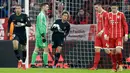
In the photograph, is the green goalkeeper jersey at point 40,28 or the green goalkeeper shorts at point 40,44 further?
the green goalkeeper shorts at point 40,44

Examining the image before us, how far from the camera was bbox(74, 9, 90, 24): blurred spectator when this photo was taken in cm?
2282

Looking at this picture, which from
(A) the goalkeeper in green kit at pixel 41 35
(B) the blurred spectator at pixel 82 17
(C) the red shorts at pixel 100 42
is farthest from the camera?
(B) the blurred spectator at pixel 82 17

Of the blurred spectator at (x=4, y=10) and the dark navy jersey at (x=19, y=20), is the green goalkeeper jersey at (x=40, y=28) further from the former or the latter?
the blurred spectator at (x=4, y=10)

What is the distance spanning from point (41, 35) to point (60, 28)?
0.75m

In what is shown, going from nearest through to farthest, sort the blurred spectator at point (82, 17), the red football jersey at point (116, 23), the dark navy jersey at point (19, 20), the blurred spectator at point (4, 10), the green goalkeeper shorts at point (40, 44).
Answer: the red football jersey at point (116, 23) < the dark navy jersey at point (19, 20) < the green goalkeeper shorts at point (40, 44) < the blurred spectator at point (4, 10) < the blurred spectator at point (82, 17)

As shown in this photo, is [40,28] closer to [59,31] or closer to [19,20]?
[59,31]

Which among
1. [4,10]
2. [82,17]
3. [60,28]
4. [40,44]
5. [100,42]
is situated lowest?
[40,44]

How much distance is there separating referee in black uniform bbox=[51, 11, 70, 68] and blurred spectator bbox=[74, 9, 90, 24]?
1.46m

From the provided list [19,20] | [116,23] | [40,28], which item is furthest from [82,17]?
[116,23]

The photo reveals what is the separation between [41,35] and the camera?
2100 cm

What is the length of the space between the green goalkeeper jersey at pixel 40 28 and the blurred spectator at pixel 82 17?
2.05 meters

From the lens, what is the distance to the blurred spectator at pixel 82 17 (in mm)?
22819

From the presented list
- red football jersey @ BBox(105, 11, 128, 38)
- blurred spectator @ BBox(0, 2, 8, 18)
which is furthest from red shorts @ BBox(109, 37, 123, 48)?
blurred spectator @ BBox(0, 2, 8, 18)

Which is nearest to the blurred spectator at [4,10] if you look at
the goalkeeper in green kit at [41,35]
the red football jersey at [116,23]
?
the goalkeeper in green kit at [41,35]
